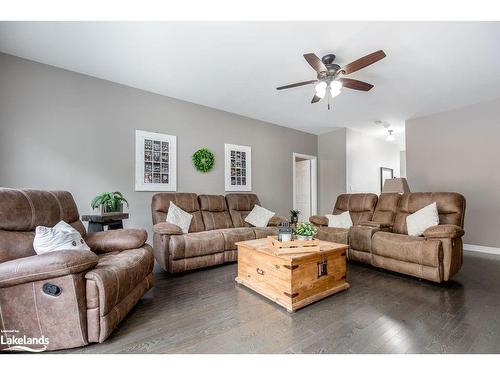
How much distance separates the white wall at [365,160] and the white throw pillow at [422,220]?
2.50m

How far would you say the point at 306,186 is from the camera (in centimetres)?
620

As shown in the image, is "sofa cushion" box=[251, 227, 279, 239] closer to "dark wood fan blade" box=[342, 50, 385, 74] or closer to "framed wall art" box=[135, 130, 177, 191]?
"framed wall art" box=[135, 130, 177, 191]

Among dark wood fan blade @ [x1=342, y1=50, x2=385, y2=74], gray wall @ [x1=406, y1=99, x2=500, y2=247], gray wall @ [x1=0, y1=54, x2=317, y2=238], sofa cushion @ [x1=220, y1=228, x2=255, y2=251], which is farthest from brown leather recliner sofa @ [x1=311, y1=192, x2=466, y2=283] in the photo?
gray wall @ [x1=0, y1=54, x2=317, y2=238]

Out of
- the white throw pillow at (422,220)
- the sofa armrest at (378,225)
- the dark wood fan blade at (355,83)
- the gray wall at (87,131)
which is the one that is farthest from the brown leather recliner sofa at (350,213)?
the gray wall at (87,131)

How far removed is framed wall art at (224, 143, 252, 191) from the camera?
14.9 ft

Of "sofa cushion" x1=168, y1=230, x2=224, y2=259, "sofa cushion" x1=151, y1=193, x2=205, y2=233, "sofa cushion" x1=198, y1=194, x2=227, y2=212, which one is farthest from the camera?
"sofa cushion" x1=198, y1=194, x2=227, y2=212

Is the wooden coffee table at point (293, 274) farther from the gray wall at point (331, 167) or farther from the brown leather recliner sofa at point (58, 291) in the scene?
the gray wall at point (331, 167)

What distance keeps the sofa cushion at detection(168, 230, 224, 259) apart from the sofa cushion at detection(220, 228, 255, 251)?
0.07 m

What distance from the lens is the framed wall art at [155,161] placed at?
3559 millimetres

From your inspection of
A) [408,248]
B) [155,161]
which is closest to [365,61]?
[408,248]

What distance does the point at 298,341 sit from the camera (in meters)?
1.53

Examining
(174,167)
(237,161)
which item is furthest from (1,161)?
(237,161)

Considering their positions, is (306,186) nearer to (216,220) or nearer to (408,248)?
(216,220)
